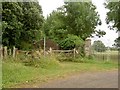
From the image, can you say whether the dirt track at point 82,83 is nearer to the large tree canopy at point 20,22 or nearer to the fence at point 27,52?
the fence at point 27,52

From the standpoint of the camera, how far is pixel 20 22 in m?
25.8

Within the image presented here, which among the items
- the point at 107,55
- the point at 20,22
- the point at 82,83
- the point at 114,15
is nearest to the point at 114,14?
the point at 114,15

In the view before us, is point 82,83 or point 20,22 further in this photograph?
point 20,22

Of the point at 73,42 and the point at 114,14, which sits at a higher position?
the point at 114,14

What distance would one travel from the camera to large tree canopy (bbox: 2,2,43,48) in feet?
75.3

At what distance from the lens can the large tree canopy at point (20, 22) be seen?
22953 millimetres

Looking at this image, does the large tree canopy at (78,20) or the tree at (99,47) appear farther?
the large tree canopy at (78,20)

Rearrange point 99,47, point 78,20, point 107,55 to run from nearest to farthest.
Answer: point 107,55
point 99,47
point 78,20

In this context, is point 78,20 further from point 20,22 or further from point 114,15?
point 20,22

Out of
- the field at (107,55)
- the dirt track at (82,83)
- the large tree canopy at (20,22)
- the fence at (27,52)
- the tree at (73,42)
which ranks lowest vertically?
the dirt track at (82,83)

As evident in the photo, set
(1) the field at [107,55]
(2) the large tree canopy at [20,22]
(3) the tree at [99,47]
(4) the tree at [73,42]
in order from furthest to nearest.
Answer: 1. (3) the tree at [99,47]
2. (4) the tree at [73,42]
3. (1) the field at [107,55]
4. (2) the large tree canopy at [20,22]

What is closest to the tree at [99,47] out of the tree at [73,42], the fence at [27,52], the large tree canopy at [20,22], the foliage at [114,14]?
the tree at [73,42]

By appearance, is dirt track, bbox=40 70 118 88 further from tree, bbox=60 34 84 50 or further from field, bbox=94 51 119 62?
tree, bbox=60 34 84 50

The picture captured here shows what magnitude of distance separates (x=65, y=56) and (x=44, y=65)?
31.1 ft
